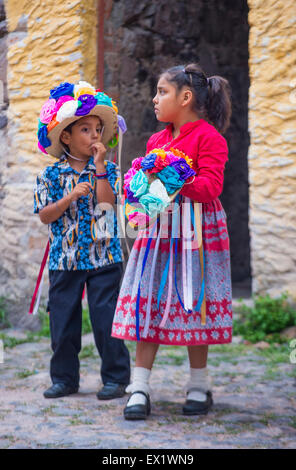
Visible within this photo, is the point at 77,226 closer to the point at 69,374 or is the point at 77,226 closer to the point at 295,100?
the point at 69,374

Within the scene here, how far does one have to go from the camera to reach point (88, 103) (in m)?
3.15

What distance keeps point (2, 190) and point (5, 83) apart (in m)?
0.86

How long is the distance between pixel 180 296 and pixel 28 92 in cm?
293

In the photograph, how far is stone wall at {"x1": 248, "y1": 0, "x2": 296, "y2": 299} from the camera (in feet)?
14.8

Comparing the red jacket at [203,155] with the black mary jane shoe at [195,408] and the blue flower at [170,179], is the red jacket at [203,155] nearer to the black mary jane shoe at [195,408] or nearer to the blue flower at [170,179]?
the blue flower at [170,179]

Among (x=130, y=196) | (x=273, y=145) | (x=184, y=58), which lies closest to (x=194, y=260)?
(x=130, y=196)

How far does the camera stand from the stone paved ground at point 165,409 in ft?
8.59

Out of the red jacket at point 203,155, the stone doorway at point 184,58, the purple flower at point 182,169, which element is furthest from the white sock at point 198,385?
the stone doorway at point 184,58

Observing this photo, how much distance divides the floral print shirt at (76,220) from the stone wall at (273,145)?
1.66m

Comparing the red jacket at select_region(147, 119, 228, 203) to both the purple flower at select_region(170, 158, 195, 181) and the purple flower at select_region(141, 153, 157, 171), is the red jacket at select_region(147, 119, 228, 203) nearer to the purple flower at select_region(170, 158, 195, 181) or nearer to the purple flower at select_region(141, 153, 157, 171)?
the purple flower at select_region(170, 158, 195, 181)

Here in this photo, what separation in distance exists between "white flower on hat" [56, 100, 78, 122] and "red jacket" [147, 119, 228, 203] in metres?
0.45

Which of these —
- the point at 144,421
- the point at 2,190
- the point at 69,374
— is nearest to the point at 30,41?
the point at 2,190

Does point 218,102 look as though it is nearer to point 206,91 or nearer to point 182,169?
point 206,91
